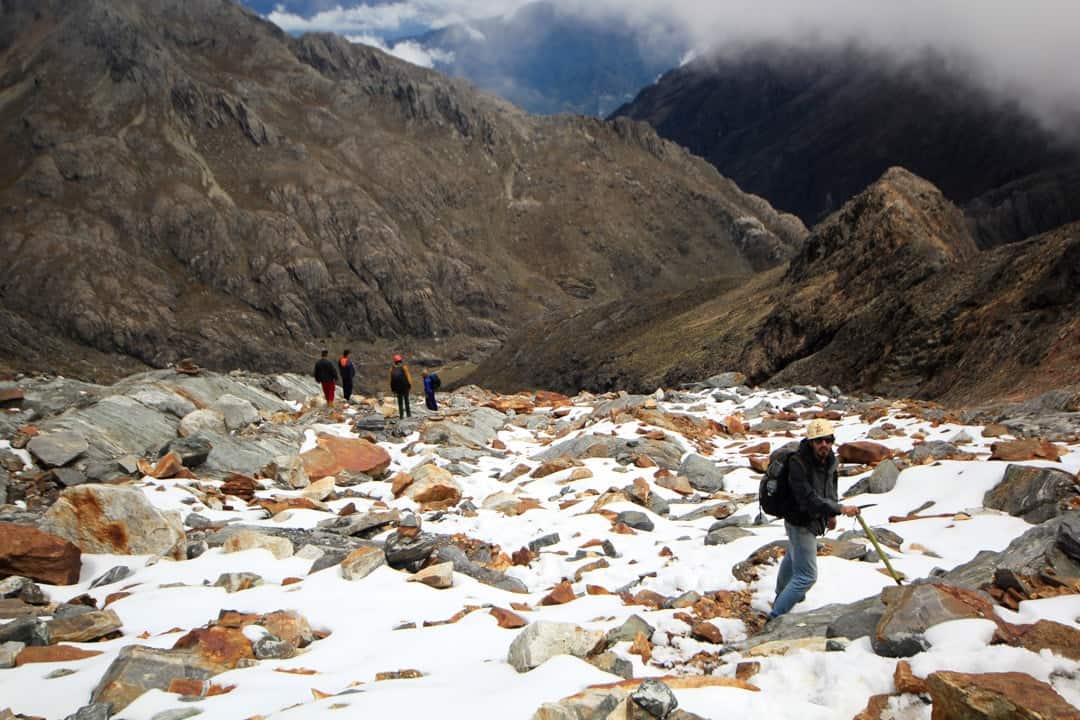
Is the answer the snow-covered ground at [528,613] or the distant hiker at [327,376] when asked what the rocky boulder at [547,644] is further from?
the distant hiker at [327,376]

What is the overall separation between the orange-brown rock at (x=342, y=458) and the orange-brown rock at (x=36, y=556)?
216 inches

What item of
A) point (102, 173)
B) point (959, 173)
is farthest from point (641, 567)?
point (959, 173)

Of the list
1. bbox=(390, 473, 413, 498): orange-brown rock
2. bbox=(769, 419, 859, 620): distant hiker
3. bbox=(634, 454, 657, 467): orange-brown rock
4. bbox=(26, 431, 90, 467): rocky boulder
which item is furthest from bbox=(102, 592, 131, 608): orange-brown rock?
bbox=(634, 454, 657, 467): orange-brown rock

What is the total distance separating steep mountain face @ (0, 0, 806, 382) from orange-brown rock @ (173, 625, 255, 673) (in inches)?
4536

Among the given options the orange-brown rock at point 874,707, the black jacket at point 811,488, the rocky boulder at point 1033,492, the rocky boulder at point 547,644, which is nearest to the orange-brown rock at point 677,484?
the rocky boulder at point 1033,492

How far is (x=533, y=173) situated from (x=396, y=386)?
→ 166m

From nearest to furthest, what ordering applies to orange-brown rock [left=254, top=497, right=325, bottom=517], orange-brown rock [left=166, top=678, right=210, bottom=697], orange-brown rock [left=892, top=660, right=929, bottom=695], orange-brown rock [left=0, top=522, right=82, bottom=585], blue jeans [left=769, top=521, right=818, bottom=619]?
orange-brown rock [left=892, top=660, right=929, bottom=695], orange-brown rock [left=166, top=678, right=210, bottom=697], blue jeans [left=769, top=521, right=818, bottom=619], orange-brown rock [left=0, top=522, right=82, bottom=585], orange-brown rock [left=254, top=497, right=325, bottom=517]

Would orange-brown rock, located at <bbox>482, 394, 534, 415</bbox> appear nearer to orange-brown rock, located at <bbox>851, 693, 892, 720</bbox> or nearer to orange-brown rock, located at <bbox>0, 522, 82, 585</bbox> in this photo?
orange-brown rock, located at <bbox>0, 522, 82, 585</bbox>

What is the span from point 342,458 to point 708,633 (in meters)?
10.4

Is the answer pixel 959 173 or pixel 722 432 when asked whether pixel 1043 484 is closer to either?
pixel 722 432

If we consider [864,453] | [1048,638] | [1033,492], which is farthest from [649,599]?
[864,453]

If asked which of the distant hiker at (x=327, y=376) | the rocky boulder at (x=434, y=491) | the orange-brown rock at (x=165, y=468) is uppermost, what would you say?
the distant hiker at (x=327, y=376)

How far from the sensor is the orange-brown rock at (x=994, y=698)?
4.29m

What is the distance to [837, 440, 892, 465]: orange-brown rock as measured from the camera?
13.3 m
